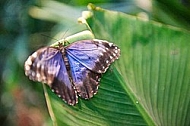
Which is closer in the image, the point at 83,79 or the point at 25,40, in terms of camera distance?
the point at 83,79

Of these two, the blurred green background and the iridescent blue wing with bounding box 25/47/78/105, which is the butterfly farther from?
the blurred green background

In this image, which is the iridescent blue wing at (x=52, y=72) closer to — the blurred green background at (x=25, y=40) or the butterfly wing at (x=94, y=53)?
the butterfly wing at (x=94, y=53)

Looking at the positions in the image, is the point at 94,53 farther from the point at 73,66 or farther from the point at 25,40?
the point at 25,40

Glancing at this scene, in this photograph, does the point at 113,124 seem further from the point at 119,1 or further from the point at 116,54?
the point at 119,1

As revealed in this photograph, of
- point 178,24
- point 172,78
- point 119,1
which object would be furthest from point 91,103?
point 119,1

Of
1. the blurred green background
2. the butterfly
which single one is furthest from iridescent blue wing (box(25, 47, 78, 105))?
the blurred green background

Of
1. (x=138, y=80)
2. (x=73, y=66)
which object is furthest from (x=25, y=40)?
(x=138, y=80)
